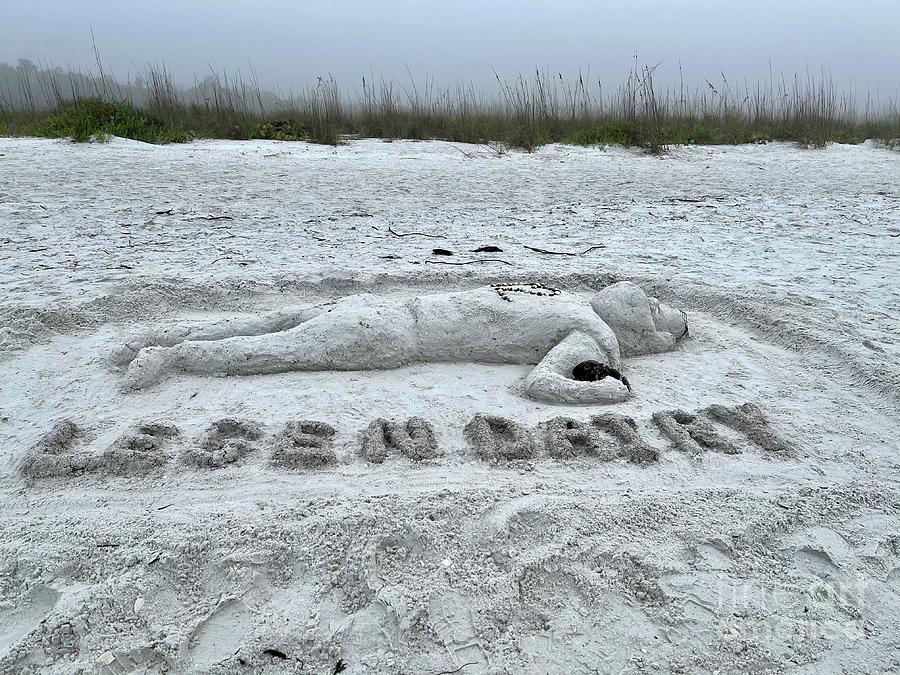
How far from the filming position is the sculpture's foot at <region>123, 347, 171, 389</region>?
3.04 m

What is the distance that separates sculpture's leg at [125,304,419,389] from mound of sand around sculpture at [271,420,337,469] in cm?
58

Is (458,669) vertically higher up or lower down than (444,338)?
lower down

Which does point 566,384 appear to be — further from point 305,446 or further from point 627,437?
point 305,446

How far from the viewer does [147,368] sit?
3074 mm

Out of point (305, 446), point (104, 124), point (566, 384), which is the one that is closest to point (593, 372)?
point (566, 384)

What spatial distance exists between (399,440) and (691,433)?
133 centimetres

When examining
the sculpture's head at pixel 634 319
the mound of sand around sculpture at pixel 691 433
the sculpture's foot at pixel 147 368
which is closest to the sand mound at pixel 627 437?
the mound of sand around sculpture at pixel 691 433

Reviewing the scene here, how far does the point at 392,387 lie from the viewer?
3.11 metres

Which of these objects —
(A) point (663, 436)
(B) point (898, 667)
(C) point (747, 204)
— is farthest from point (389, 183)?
(B) point (898, 667)

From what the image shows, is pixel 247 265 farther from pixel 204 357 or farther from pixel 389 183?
pixel 389 183

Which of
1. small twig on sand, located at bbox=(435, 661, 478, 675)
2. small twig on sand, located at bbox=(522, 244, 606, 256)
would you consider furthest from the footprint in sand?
small twig on sand, located at bbox=(522, 244, 606, 256)

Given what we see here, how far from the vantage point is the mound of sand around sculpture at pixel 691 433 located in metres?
2.62

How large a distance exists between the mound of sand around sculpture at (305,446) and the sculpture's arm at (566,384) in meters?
1.05

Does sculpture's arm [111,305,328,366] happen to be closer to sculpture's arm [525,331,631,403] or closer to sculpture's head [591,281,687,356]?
sculpture's arm [525,331,631,403]
